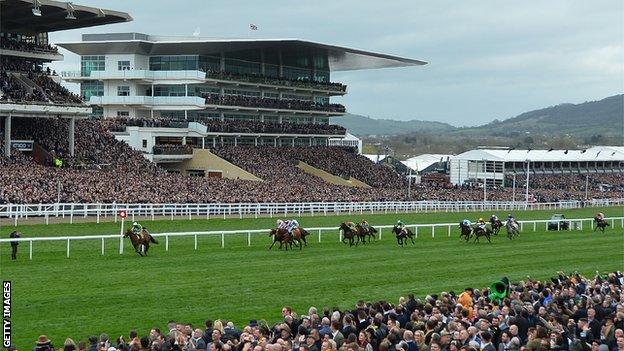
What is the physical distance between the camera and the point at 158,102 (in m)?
59.1

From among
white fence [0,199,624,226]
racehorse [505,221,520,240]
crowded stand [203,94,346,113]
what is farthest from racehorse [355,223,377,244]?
crowded stand [203,94,346,113]

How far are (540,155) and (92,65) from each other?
124 feet

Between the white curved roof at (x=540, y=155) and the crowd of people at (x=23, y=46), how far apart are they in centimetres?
3778

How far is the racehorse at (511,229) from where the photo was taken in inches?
1286

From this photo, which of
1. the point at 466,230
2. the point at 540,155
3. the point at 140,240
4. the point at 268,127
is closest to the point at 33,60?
the point at 268,127

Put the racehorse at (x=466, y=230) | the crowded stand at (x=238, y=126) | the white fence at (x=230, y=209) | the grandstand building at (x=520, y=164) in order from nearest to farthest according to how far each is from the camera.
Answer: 1. the racehorse at (x=466, y=230)
2. the white fence at (x=230, y=209)
3. the crowded stand at (x=238, y=126)
4. the grandstand building at (x=520, y=164)

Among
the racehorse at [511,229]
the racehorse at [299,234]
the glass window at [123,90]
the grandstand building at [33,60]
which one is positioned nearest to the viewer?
the racehorse at [299,234]

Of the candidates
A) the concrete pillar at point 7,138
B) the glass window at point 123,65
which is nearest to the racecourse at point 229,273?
the concrete pillar at point 7,138

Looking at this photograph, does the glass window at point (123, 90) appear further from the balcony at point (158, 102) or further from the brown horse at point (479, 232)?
the brown horse at point (479, 232)

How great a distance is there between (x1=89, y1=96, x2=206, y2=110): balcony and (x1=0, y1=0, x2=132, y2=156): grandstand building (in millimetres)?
10391

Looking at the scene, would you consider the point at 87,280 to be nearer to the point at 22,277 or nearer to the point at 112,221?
the point at 22,277

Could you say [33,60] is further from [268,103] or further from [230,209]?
[268,103]

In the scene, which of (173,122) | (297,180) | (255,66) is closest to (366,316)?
(297,180)

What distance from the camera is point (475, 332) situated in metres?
11.8
